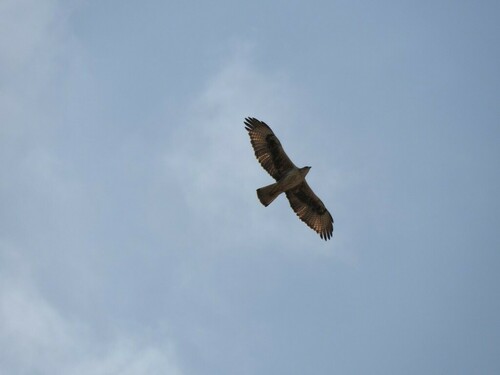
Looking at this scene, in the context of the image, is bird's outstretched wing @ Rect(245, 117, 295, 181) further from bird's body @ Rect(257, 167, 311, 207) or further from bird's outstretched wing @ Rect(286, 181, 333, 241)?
bird's outstretched wing @ Rect(286, 181, 333, 241)

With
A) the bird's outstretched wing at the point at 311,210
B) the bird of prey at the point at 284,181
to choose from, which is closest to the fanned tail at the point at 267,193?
the bird of prey at the point at 284,181

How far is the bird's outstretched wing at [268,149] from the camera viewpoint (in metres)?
26.8

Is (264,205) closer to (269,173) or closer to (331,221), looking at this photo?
(269,173)

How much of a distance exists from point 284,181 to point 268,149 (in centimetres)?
129

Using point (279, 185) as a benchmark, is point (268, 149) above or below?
above

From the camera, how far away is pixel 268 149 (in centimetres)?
2700

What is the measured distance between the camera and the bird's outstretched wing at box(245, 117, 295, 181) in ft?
88.0

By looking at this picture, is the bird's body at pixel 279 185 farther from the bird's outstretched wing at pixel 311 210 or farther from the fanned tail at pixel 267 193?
the bird's outstretched wing at pixel 311 210

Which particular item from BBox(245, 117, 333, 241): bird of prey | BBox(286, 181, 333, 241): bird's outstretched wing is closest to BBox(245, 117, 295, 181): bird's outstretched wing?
BBox(245, 117, 333, 241): bird of prey

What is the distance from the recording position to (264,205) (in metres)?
26.5

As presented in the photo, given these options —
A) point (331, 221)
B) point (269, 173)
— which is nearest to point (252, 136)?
point (269, 173)

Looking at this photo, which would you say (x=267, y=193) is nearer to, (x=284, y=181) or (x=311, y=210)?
(x=284, y=181)

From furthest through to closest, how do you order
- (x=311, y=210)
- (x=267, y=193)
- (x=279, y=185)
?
1. (x=311, y=210)
2. (x=279, y=185)
3. (x=267, y=193)

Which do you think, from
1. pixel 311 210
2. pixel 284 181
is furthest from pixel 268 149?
pixel 311 210
